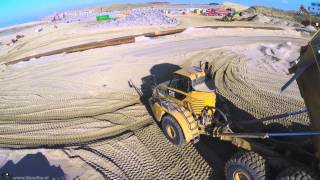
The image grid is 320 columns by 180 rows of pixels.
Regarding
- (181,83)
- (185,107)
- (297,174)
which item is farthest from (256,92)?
(297,174)

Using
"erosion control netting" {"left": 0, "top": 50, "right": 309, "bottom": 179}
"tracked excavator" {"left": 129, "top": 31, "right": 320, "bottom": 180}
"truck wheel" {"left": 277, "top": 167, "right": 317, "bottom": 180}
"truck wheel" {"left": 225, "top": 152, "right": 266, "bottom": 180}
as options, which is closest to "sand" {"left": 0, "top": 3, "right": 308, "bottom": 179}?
"erosion control netting" {"left": 0, "top": 50, "right": 309, "bottom": 179}

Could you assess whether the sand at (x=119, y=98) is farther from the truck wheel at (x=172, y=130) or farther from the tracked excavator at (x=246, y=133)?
the tracked excavator at (x=246, y=133)

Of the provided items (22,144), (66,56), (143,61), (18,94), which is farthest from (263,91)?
(66,56)

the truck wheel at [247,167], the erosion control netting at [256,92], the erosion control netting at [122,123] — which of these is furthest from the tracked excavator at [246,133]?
the erosion control netting at [256,92]

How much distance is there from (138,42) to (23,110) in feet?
43.8

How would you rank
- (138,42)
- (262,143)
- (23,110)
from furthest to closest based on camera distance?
(138,42)
(23,110)
(262,143)

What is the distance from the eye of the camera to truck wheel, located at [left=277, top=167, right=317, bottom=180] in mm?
6887

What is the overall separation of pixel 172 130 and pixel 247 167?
336cm

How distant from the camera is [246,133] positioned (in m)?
8.75

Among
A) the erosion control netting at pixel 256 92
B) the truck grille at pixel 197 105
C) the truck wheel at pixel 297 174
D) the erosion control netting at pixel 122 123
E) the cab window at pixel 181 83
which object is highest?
the cab window at pixel 181 83

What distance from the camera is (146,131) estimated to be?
39.1ft

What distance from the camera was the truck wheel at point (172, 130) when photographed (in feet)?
33.4

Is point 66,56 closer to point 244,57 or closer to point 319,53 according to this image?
point 244,57

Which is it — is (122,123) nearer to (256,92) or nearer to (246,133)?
(246,133)
